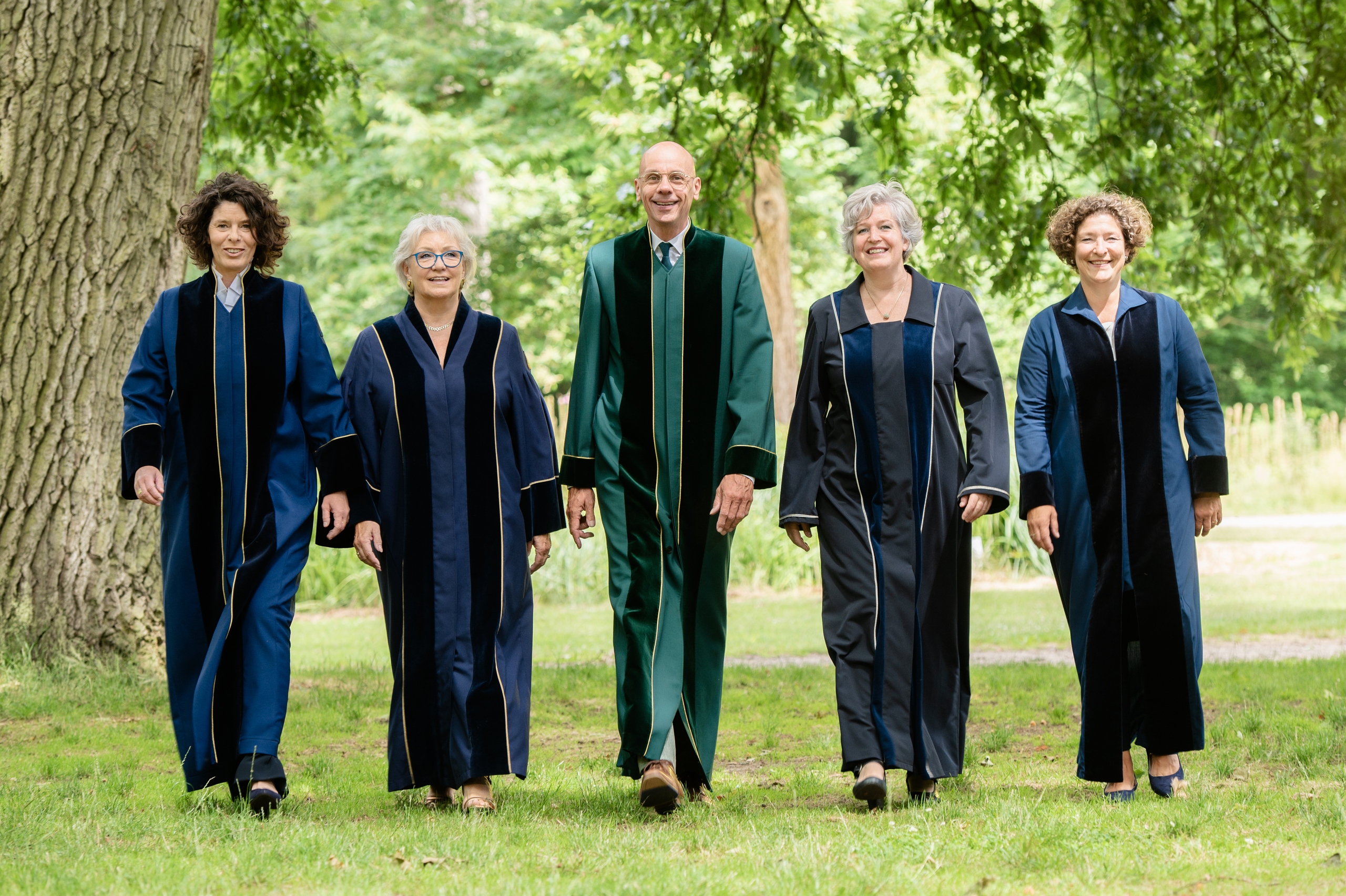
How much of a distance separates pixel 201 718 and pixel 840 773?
2452mm

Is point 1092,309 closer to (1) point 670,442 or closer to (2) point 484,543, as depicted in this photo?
(1) point 670,442

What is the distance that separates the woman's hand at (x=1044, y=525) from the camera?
482cm

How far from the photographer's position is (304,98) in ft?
39.2

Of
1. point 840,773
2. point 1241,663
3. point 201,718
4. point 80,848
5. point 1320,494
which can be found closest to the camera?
point 80,848

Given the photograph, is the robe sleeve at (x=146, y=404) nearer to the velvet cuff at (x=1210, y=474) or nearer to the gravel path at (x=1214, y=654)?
the velvet cuff at (x=1210, y=474)

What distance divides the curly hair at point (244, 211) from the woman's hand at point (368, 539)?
1.00m

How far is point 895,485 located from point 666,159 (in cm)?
139

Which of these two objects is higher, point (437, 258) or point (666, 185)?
point (666, 185)

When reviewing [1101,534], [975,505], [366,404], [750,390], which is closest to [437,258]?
[366,404]

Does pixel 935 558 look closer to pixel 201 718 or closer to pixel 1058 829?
pixel 1058 829

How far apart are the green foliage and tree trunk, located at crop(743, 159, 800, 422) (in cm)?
654

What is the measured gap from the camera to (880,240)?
4898mm

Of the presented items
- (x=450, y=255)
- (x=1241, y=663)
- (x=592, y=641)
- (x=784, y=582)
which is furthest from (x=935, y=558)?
(x=784, y=582)

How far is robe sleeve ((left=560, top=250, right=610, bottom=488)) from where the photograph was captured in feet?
16.0
